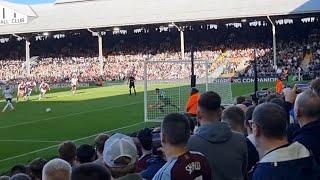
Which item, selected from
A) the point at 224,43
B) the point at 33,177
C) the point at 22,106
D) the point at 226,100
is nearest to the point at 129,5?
the point at 224,43

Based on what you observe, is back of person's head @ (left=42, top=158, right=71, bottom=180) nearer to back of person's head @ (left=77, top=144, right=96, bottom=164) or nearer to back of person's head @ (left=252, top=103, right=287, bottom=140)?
back of person's head @ (left=252, top=103, right=287, bottom=140)

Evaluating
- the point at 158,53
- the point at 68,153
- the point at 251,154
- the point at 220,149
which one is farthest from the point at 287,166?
the point at 158,53

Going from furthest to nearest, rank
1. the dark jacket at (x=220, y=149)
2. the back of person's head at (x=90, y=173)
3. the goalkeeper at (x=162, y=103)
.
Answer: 1. the goalkeeper at (x=162, y=103)
2. the dark jacket at (x=220, y=149)
3. the back of person's head at (x=90, y=173)

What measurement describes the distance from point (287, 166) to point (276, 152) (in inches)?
5.7

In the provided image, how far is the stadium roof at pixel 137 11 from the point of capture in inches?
2317

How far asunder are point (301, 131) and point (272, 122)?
118 centimetres

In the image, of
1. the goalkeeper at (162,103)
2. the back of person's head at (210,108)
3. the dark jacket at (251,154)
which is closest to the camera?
the back of person's head at (210,108)

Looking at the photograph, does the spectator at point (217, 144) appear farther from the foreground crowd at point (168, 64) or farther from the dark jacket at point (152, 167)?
the foreground crowd at point (168, 64)

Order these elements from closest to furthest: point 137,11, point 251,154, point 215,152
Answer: point 215,152, point 251,154, point 137,11

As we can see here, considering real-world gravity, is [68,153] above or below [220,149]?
below

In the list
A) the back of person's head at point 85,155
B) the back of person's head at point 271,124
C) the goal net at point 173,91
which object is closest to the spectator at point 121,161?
the back of person's head at point 271,124

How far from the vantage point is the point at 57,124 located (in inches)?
1067

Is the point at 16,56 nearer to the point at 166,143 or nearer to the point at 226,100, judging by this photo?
the point at 226,100

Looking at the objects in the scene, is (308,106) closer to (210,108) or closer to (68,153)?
(210,108)
